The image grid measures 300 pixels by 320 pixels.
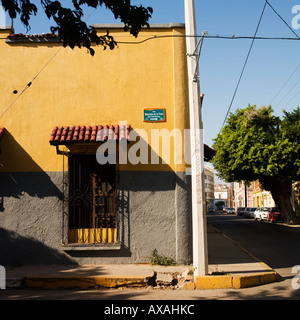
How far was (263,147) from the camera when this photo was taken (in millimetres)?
24469

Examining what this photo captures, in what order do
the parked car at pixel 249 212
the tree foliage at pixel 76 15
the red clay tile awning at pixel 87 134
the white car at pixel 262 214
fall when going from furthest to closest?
1. the parked car at pixel 249 212
2. the white car at pixel 262 214
3. the red clay tile awning at pixel 87 134
4. the tree foliage at pixel 76 15

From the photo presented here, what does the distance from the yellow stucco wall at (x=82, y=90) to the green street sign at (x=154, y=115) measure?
124mm

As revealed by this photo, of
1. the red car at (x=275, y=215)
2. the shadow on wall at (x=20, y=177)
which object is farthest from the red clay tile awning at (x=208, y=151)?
the red car at (x=275, y=215)

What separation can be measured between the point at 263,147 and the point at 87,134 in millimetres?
18598

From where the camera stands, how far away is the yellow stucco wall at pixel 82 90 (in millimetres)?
8867

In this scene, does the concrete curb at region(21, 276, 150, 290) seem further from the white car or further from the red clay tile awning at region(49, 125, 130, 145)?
the white car

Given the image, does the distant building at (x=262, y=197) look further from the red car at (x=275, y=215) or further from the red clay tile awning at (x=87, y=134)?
the red clay tile awning at (x=87, y=134)

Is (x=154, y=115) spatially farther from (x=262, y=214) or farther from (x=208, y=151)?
(x=262, y=214)

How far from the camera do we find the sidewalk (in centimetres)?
702

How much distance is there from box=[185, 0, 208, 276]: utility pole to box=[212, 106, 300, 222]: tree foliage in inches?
692

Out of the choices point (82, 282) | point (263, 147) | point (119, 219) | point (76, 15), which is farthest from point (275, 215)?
point (76, 15)

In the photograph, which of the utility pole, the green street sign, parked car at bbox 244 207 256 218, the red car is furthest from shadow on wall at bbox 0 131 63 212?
parked car at bbox 244 207 256 218

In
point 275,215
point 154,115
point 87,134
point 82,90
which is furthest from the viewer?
point 275,215

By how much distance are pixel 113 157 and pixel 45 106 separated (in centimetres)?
213
